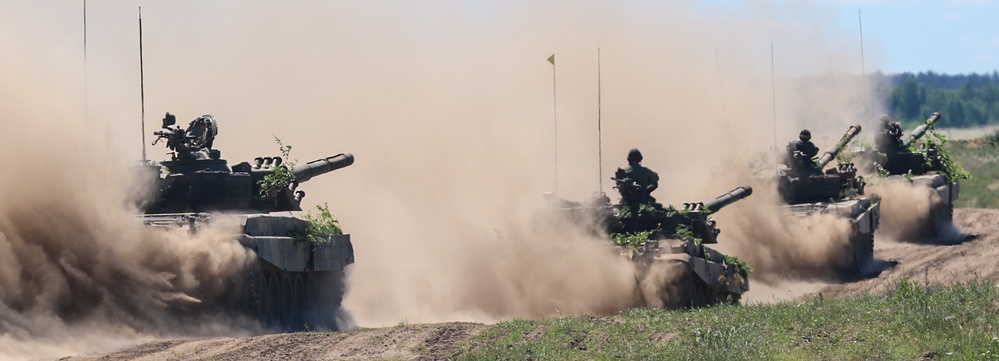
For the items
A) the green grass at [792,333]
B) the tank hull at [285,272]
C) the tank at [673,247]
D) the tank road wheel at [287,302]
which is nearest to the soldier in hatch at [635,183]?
the tank at [673,247]

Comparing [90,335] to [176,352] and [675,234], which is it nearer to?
[176,352]

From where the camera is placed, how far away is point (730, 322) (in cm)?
2209

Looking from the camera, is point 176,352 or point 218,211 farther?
point 218,211

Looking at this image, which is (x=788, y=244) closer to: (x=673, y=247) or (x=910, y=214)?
(x=910, y=214)

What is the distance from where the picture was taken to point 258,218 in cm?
2892

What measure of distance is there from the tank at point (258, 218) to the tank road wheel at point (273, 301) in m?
0.02

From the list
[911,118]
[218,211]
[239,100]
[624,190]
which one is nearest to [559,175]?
[239,100]

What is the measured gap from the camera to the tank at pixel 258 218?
1128 inches

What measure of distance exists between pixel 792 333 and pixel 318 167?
1477cm

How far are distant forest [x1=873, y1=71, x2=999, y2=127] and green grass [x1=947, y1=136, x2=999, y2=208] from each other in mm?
18350

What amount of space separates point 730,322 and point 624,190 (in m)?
11.8

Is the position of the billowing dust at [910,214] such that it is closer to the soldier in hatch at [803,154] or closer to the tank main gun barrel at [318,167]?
the soldier in hatch at [803,154]

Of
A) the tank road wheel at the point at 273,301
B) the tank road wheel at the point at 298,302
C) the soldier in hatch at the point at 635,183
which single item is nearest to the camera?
the tank road wheel at the point at 273,301

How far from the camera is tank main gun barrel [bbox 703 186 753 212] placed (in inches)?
1475
